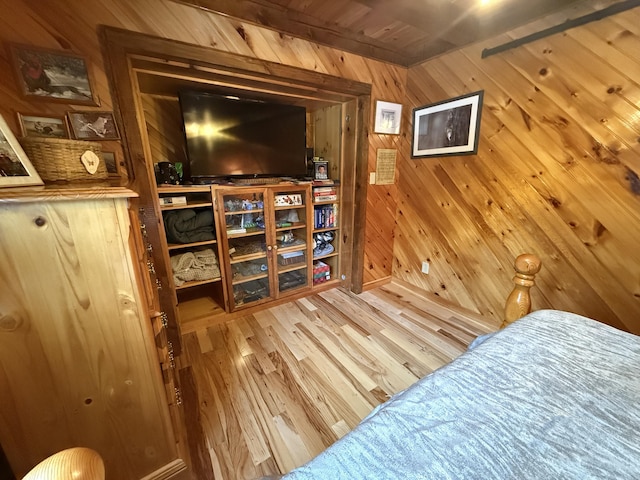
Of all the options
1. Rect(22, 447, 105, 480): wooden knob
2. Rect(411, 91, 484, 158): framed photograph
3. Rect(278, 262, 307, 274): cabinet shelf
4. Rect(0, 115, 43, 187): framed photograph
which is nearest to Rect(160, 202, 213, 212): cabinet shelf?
Rect(278, 262, 307, 274): cabinet shelf

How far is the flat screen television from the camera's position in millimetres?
1845

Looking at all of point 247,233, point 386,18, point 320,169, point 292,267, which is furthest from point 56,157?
point 386,18

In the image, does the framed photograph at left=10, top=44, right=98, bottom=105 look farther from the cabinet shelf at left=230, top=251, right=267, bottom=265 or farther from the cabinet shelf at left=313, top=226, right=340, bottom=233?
the cabinet shelf at left=313, top=226, right=340, bottom=233

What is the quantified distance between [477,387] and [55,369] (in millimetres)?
1192

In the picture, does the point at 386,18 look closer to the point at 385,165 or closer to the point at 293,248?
the point at 385,165

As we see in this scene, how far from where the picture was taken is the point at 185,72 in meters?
1.60

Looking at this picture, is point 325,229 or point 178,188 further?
point 325,229

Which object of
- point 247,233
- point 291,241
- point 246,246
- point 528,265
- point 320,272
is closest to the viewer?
point 528,265

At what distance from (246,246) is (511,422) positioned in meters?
2.06

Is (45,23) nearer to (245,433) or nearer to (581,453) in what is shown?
(245,433)

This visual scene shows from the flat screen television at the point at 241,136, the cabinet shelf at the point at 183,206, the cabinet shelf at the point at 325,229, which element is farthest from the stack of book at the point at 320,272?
the cabinet shelf at the point at 183,206

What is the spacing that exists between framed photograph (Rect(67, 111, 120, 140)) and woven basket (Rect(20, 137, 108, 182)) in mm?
284

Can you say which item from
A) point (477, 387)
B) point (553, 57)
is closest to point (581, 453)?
point (477, 387)

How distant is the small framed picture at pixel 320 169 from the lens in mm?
2461
